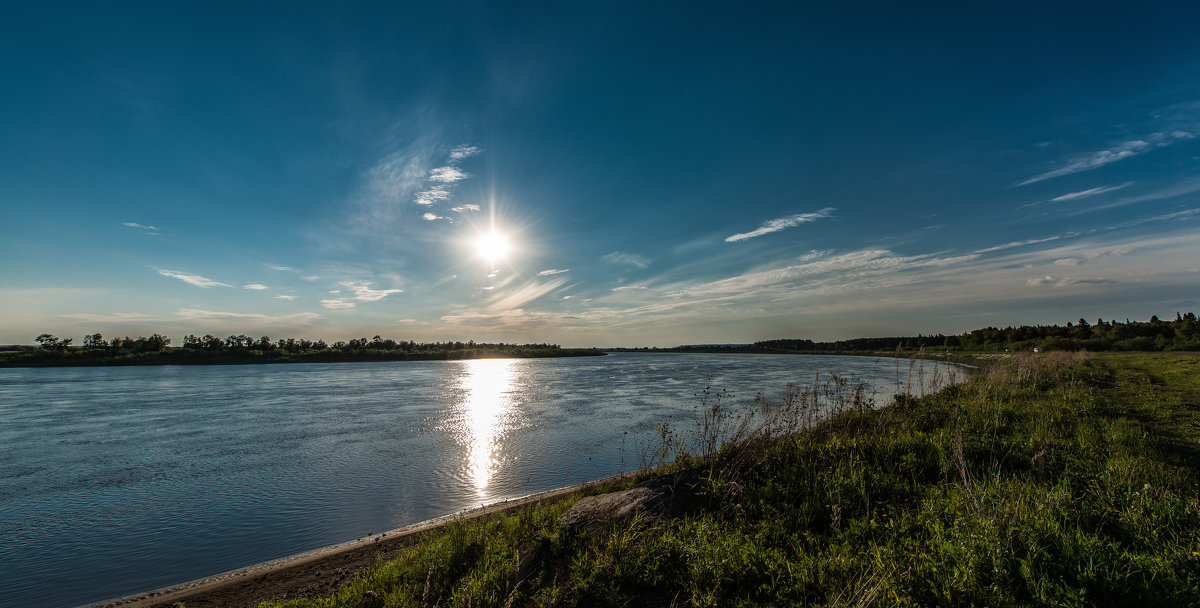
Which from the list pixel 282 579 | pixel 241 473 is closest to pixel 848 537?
pixel 282 579

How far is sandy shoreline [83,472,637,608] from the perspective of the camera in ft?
18.9

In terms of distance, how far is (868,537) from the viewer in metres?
5.03

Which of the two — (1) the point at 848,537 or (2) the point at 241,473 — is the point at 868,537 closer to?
(1) the point at 848,537

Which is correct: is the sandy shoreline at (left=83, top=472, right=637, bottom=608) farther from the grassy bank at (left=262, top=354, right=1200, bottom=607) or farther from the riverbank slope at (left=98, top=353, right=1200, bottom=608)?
the grassy bank at (left=262, top=354, right=1200, bottom=607)

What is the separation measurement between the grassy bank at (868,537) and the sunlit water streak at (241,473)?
3885 millimetres

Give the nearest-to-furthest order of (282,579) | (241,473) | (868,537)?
(868,537) → (282,579) → (241,473)

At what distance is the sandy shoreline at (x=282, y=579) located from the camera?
575 centimetres

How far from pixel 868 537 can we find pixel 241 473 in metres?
13.7

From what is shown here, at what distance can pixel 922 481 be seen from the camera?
22.0 ft

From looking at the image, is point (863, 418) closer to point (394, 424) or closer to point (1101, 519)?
point (1101, 519)

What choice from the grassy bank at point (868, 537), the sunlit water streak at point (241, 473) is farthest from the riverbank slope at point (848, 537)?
the sunlit water streak at point (241, 473)

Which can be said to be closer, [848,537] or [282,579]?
[848,537]

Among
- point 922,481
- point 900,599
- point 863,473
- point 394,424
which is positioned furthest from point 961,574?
point 394,424

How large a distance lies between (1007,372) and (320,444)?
25.8m
